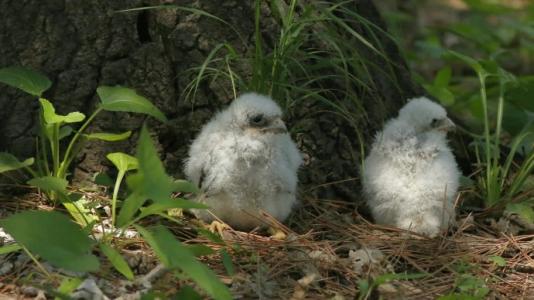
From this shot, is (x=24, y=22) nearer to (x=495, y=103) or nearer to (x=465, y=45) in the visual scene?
(x=495, y=103)

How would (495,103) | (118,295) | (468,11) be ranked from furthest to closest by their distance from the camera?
(468,11) < (495,103) < (118,295)

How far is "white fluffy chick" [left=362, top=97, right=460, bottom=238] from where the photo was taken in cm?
467

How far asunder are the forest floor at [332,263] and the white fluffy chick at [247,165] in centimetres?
16

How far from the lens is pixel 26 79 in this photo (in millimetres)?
4461

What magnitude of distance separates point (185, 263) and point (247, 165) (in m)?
1.26

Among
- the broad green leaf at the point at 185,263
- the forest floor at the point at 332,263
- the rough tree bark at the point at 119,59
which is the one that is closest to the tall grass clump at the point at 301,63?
the rough tree bark at the point at 119,59

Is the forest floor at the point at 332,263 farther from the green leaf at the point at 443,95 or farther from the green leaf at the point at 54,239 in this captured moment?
the green leaf at the point at 443,95

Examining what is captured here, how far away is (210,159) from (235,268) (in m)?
0.68

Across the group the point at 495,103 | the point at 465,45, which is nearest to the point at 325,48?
the point at 495,103

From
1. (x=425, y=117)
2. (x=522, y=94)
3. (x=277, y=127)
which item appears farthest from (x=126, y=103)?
(x=522, y=94)

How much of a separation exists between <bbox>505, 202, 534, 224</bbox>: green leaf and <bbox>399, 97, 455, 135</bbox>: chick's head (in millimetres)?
588

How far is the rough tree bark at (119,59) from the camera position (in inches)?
195

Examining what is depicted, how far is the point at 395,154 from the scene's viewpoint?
15.8 ft

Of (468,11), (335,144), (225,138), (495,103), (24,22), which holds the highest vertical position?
(24,22)
